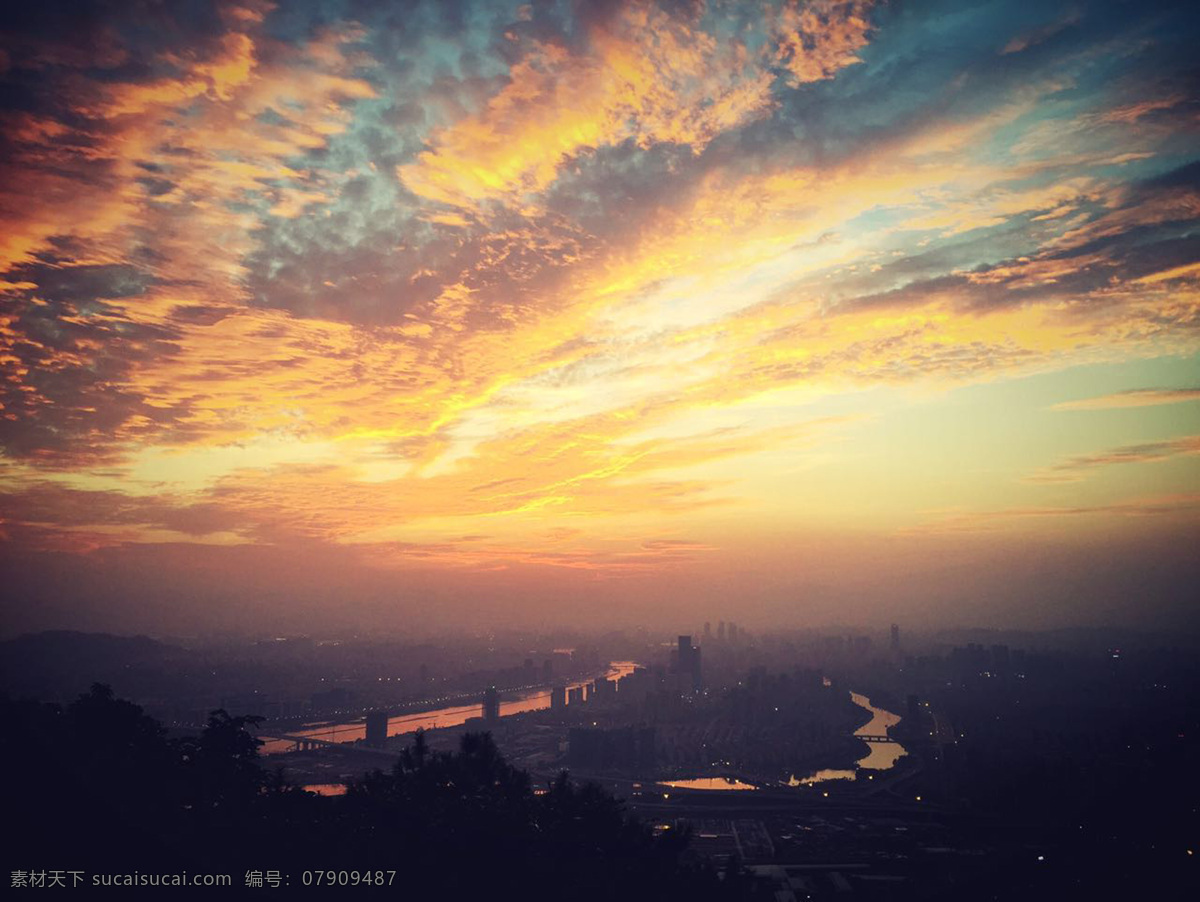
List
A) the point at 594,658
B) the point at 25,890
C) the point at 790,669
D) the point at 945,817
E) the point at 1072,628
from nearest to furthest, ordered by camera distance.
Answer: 1. the point at 25,890
2. the point at 945,817
3. the point at 790,669
4. the point at 594,658
5. the point at 1072,628

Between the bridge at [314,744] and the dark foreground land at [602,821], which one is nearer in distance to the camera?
the dark foreground land at [602,821]

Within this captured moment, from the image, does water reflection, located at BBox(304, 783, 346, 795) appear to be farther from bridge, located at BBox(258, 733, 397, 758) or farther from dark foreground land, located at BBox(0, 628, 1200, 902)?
bridge, located at BBox(258, 733, 397, 758)

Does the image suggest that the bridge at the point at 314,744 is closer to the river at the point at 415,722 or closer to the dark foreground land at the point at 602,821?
the river at the point at 415,722

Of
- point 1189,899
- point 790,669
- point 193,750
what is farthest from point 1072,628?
point 193,750

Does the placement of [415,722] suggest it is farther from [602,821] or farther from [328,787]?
[602,821]

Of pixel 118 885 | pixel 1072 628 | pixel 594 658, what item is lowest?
pixel 1072 628

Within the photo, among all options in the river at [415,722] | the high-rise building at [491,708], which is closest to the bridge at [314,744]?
the river at [415,722]

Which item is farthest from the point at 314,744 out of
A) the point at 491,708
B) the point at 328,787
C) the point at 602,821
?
the point at 602,821

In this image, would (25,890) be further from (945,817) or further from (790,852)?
(945,817)

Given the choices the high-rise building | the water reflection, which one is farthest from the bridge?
the high-rise building
